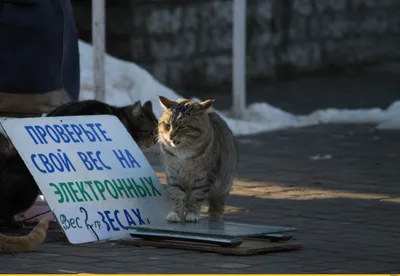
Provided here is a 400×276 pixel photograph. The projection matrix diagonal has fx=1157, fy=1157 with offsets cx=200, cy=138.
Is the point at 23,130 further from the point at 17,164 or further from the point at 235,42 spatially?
the point at 235,42

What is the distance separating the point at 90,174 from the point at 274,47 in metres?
9.96

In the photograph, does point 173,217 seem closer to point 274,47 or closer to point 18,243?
point 18,243

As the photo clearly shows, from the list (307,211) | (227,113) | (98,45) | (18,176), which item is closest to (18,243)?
(18,176)

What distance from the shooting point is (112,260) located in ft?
21.1

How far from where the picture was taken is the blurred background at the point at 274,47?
14797 millimetres

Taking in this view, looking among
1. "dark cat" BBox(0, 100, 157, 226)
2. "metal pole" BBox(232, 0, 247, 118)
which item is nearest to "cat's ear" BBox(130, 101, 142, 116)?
"dark cat" BBox(0, 100, 157, 226)

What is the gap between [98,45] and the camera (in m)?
12.0

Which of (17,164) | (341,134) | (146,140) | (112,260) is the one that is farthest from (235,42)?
(112,260)

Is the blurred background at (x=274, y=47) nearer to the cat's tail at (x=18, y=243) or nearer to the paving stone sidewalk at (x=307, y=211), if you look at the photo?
the paving stone sidewalk at (x=307, y=211)

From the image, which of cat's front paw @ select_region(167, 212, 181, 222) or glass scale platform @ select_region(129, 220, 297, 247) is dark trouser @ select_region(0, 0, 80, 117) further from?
glass scale platform @ select_region(129, 220, 297, 247)

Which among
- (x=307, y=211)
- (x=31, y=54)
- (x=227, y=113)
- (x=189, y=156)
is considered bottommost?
(x=227, y=113)

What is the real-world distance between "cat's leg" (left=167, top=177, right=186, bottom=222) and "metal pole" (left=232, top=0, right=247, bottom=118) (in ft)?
19.5

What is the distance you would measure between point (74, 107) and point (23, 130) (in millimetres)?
656

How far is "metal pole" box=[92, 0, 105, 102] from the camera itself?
11.9m
